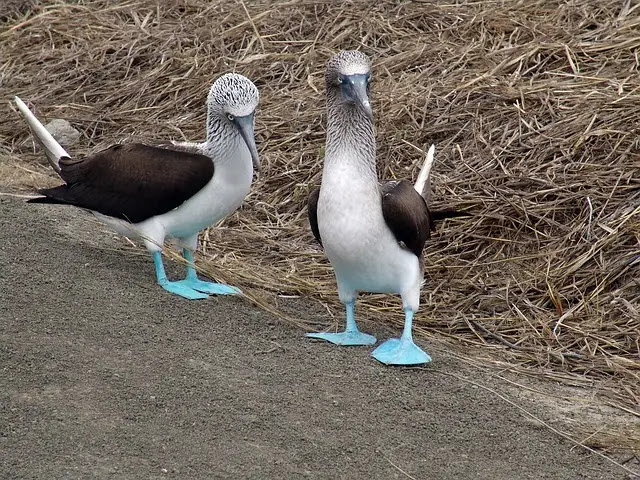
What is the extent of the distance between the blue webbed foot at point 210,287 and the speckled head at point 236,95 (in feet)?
3.05

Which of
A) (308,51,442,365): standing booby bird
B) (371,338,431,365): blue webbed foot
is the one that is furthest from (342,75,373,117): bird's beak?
(371,338,431,365): blue webbed foot

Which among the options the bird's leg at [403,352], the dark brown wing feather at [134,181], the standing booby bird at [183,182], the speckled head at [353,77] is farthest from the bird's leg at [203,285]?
the speckled head at [353,77]

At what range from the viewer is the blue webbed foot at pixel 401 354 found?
517 cm

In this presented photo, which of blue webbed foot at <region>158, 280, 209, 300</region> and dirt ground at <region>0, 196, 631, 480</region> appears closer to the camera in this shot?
dirt ground at <region>0, 196, 631, 480</region>

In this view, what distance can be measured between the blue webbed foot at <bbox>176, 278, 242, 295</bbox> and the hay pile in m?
0.18

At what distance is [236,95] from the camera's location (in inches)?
231

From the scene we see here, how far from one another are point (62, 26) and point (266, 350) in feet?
19.7

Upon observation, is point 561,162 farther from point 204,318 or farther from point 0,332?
point 0,332

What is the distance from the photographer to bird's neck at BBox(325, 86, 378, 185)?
519cm

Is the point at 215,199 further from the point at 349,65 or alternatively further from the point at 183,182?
Result: the point at 349,65

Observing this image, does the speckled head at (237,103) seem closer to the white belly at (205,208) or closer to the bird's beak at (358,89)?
the white belly at (205,208)

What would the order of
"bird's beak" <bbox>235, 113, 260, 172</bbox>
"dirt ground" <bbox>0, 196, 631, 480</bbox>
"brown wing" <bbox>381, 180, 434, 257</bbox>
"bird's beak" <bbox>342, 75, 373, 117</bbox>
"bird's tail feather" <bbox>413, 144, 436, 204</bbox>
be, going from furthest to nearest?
1. "bird's tail feather" <bbox>413, 144, 436, 204</bbox>
2. "bird's beak" <bbox>235, 113, 260, 172</bbox>
3. "brown wing" <bbox>381, 180, 434, 257</bbox>
4. "bird's beak" <bbox>342, 75, 373, 117</bbox>
5. "dirt ground" <bbox>0, 196, 631, 480</bbox>

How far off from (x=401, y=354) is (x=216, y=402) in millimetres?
1040

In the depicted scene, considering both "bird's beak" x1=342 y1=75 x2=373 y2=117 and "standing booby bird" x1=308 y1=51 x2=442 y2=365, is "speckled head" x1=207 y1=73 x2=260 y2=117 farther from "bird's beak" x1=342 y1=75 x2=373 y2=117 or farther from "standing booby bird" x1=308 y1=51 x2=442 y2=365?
"bird's beak" x1=342 y1=75 x2=373 y2=117
